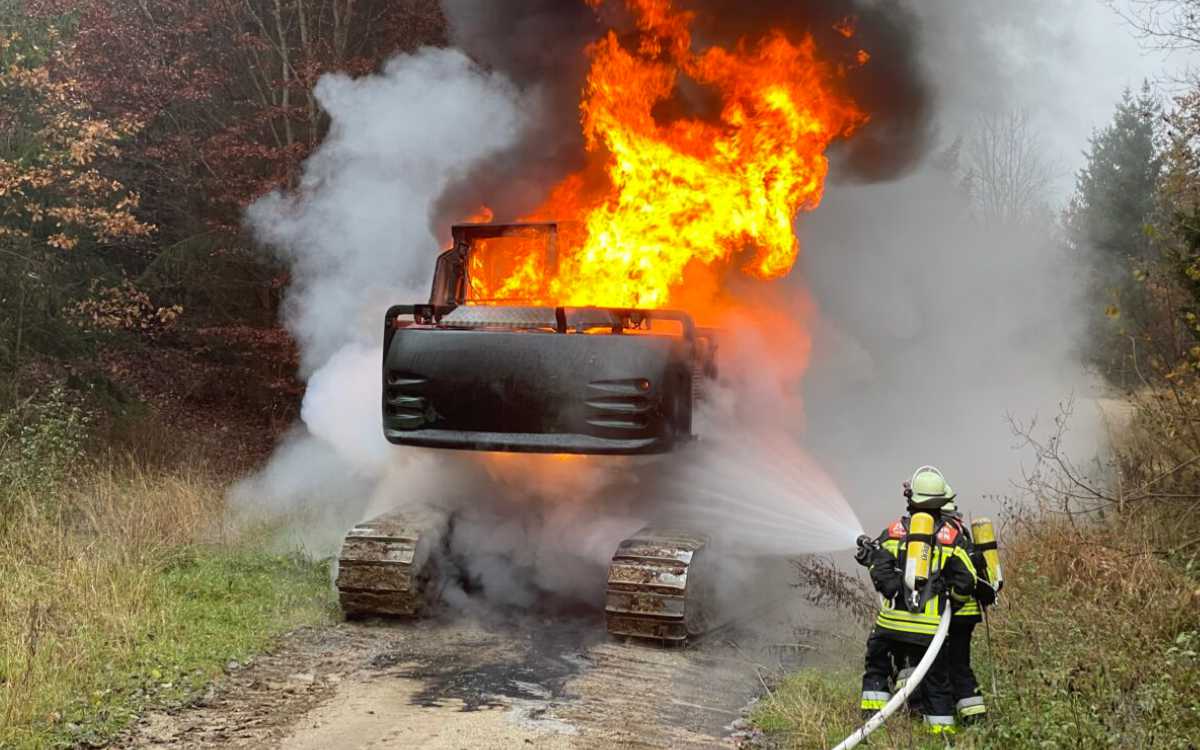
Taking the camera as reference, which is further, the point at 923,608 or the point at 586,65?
the point at 586,65

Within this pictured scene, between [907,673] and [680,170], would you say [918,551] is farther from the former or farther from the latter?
[680,170]

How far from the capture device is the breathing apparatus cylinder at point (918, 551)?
552 centimetres

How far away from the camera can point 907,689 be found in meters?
5.23

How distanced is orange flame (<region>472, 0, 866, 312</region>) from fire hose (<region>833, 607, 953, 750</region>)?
4.75 metres

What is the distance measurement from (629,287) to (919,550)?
181 inches

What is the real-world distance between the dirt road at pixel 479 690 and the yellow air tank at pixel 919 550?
1.33 meters

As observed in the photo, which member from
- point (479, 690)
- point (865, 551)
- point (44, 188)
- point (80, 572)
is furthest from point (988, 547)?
point (44, 188)

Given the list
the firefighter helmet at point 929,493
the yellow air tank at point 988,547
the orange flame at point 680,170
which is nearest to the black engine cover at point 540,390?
the orange flame at point 680,170

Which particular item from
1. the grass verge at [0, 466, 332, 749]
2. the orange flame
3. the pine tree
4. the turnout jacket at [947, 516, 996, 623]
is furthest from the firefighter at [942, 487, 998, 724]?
the pine tree

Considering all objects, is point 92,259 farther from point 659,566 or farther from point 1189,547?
point 1189,547

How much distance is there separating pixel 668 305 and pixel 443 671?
4.18m

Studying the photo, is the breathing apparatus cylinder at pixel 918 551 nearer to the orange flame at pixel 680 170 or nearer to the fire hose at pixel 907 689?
the fire hose at pixel 907 689

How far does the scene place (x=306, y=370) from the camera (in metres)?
13.3

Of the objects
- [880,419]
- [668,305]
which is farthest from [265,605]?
[880,419]
